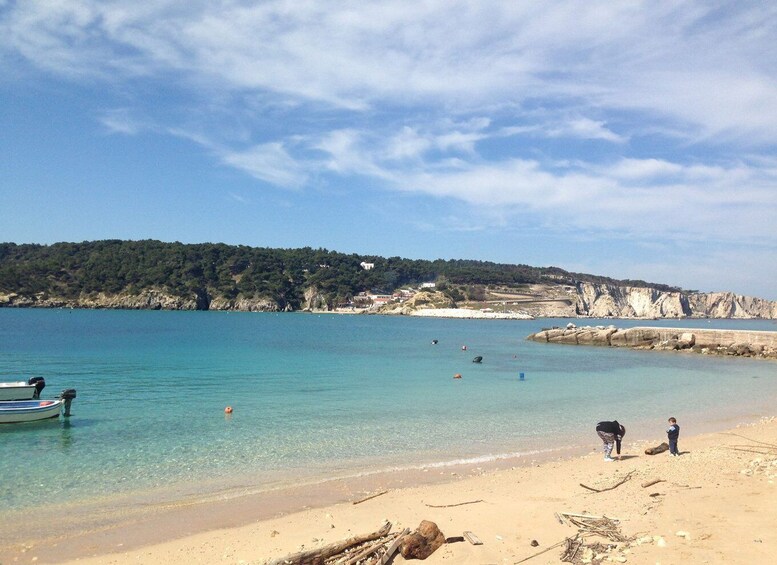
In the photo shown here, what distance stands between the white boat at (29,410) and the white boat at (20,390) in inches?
70.8

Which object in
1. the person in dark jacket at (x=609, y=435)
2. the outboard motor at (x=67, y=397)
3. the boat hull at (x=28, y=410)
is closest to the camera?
the person in dark jacket at (x=609, y=435)

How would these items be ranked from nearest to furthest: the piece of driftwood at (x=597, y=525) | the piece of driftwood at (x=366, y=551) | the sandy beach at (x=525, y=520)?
the piece of driftwood at (x=366, y=551) → the sandy beach at (x=525, y=520) → the piece of driftwood at (x=597, y=525)

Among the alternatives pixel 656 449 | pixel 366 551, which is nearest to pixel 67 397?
pixel 366 551

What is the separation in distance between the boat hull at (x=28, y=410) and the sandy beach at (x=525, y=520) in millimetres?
11695

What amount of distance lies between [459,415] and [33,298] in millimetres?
170112

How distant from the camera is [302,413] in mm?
21406

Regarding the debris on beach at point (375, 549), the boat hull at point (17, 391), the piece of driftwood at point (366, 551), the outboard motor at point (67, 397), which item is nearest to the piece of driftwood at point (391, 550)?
the debris on beach at point (375, 549)

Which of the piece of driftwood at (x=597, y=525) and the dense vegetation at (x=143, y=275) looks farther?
the dense vegetation at (x=143, y=275)

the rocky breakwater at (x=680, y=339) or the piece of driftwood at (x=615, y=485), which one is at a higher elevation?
the piece of driftwood at (x=615, y=485)

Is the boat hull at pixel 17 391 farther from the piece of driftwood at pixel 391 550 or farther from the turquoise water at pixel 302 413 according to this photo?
the piece of driftwood at pixel 391 550

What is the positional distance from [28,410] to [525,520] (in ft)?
57.9

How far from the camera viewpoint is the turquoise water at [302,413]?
13.8 metres

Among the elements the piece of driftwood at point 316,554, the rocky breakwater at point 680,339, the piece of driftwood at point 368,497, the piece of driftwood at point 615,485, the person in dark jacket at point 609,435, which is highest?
the piece of driftwood at point 316,554

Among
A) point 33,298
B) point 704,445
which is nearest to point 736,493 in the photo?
point 704,445
